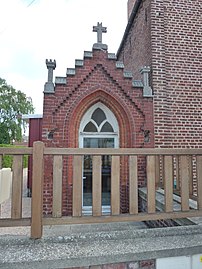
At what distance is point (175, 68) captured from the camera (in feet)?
19.5

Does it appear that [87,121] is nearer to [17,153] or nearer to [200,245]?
[17,153]

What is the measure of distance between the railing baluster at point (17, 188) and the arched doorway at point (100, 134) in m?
3.30

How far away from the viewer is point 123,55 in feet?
30.9

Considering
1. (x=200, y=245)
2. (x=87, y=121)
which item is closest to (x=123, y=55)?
(x=87, y=121)

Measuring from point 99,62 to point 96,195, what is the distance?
13.3 feet

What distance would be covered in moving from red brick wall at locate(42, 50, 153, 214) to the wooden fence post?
113 inches

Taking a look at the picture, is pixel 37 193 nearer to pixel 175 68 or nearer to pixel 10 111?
pixel 175 68

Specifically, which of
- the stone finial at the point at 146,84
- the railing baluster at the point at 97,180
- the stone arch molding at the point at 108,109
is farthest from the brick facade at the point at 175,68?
the railing baluster at the point at 97,180

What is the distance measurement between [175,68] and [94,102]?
8.25ft

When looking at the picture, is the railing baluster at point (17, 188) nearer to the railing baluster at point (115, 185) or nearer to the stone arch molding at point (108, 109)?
the railing baluster at point (115, 185)

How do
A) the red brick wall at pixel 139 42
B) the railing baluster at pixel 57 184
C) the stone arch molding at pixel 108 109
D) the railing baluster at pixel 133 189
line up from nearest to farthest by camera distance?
1. the railing baluster at pixel 57 184
2. the railing baluster at pixel 133 189
3. the stone arch molding at pixel 108 109
4. the red brick wall at pixel 139 42

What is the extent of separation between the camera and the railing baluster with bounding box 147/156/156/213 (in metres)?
2.51

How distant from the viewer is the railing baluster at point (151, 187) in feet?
8.24

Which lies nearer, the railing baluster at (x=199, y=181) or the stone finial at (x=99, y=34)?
the railing baluster at (x=199, y=181)
